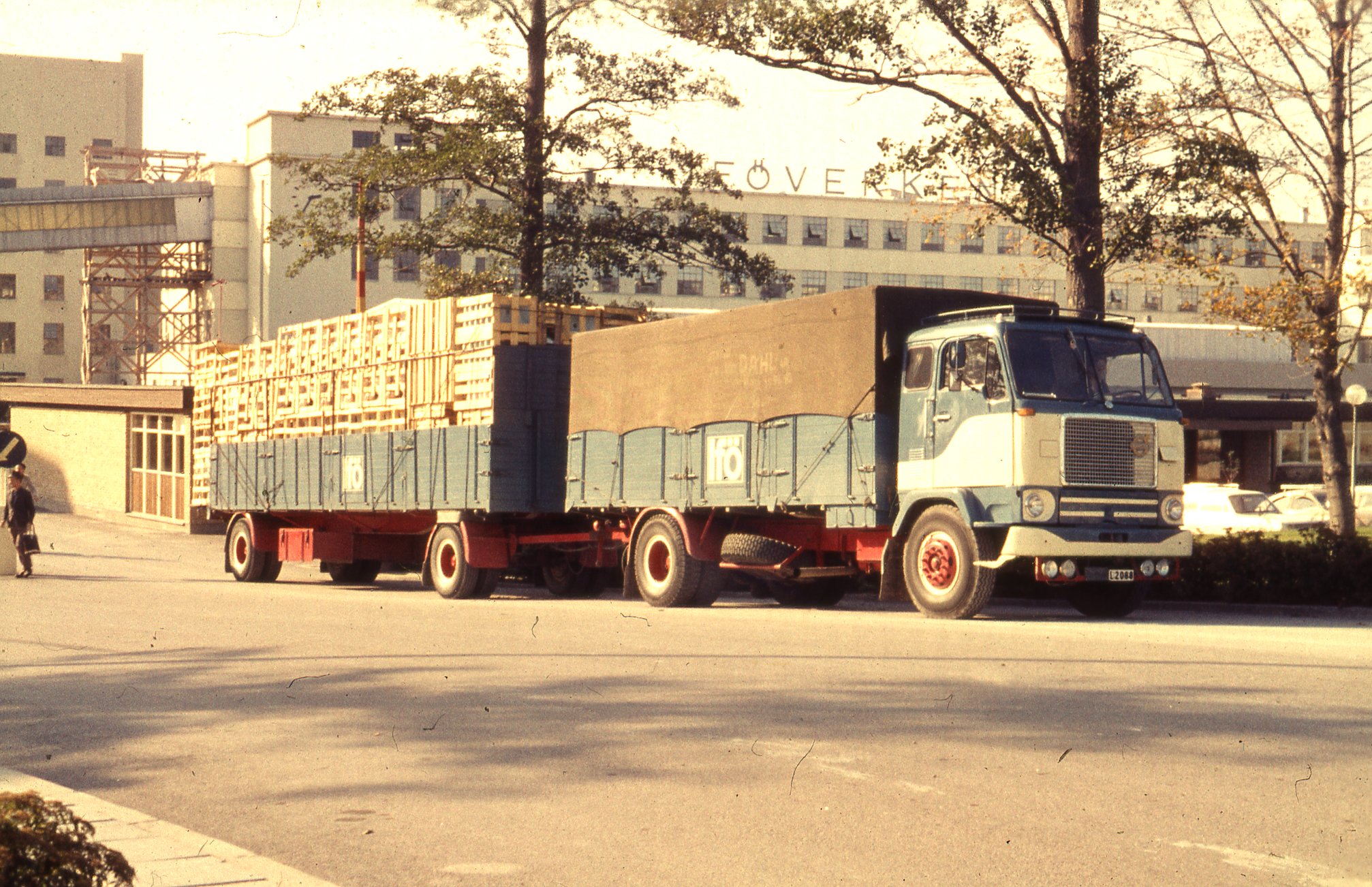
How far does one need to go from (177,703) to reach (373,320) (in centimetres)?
1426

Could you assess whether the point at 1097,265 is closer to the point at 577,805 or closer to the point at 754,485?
the point at 754,485

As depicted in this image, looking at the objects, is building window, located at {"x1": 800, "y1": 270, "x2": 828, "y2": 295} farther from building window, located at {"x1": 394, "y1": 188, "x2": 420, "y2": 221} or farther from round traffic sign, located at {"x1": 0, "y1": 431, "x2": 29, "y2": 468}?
round traffic sign, located at {"x1": 0, "y1": 431, "x2": 29, "y2": 468}

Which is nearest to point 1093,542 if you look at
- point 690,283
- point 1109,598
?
point 1109,598

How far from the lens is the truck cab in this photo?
51.8 feet

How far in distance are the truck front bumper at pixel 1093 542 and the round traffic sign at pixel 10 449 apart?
20752 millimetres

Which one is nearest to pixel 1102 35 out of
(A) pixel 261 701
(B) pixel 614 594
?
(B) pixel 614 594

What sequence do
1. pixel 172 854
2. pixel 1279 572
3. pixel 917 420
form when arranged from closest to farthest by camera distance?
1. pixel 172 854
2. pixel 917 420
3. pixel 1279 572

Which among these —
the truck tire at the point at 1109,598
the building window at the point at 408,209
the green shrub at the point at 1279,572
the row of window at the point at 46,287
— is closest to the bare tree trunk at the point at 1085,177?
the green shrub at the point at 1279,572

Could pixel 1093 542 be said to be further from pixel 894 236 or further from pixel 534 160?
pixel 894 236

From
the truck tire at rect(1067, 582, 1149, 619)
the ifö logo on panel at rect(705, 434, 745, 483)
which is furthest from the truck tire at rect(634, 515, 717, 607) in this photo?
the truck tire at rect(1067, 582, 1149, 619)

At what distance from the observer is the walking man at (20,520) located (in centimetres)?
2838

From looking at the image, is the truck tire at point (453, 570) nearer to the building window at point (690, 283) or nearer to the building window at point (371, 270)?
the building window at point (371, 270)

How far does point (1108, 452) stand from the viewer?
1614 cm

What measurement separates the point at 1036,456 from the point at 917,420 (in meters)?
1.51
